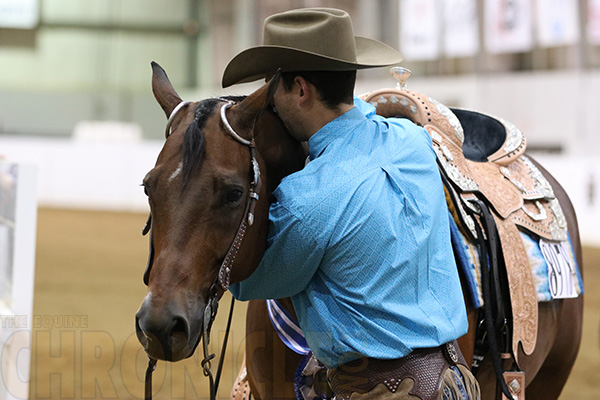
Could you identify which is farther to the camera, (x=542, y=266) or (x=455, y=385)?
(x=542, y=266)

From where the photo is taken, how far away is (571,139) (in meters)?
13.1

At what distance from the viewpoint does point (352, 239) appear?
1.85m

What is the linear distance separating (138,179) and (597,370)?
11812mm

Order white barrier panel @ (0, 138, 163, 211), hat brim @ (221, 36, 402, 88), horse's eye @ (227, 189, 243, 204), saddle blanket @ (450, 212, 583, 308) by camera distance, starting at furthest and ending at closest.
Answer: white barrier panel @ (0, 138, 163, 211)
saddle blanket @ (450, 212, 583, 308)
hat brim @ (221, 36, 402, 88)
horse's eye @ (227, 189, 243, 204)

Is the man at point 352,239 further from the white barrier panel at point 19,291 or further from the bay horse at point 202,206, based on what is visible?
the white barrier panel at point 19,291

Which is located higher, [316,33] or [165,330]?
[316,33]

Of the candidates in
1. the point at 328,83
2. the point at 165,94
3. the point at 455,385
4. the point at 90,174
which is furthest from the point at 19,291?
the point at 90,174

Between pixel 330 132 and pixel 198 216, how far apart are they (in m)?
0.46

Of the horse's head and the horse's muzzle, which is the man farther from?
the horse's muzzle

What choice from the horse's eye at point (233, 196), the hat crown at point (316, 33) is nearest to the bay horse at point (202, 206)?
the horse's eye at point (233, 196)

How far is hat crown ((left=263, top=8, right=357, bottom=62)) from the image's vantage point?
194 cm

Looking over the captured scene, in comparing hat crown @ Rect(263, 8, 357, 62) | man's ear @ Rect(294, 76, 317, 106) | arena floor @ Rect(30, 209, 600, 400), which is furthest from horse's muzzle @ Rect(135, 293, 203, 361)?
arena floor @ Rect(30, 209, 600, 400)

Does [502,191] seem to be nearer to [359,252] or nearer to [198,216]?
[359,252]

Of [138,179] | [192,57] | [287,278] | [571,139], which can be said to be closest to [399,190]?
[287,278]
